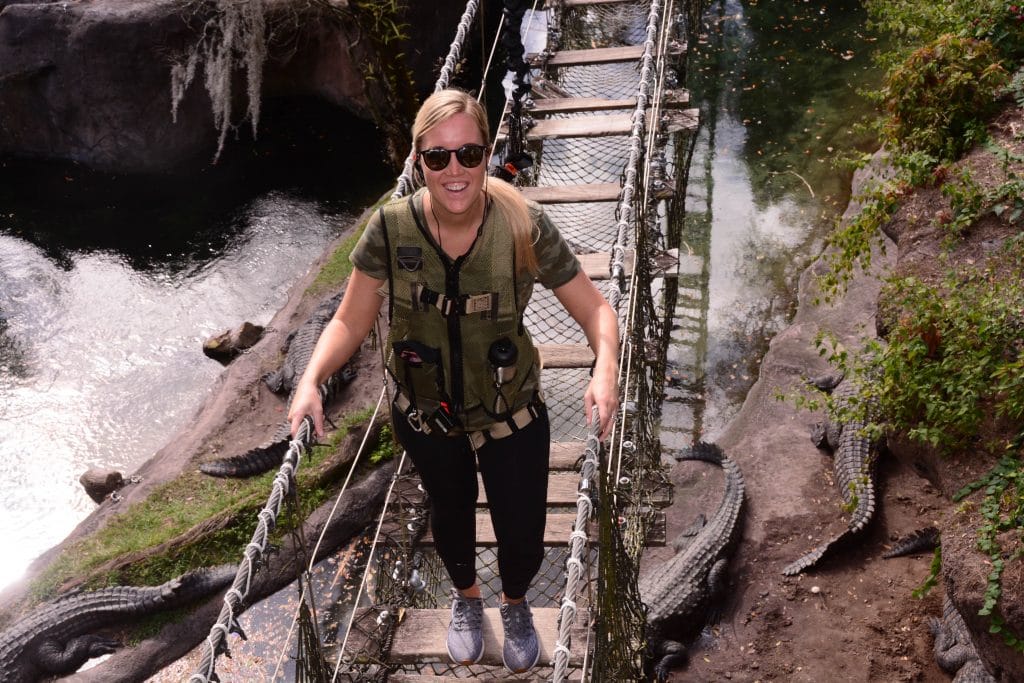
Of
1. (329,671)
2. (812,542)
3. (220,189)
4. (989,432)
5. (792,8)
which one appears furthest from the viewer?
(792,8)

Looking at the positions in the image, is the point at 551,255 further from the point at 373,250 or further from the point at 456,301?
the point at 373,250

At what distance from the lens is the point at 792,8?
473 inches

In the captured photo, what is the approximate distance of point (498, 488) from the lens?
7.17 feet

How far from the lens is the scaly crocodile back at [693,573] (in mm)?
5023

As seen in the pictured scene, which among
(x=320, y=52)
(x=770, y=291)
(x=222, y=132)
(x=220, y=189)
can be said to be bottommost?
(x=770, y=291)

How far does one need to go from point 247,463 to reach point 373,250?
4668 mm

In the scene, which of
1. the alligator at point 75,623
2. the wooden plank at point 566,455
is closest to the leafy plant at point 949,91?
the wooden plank at point 566,455

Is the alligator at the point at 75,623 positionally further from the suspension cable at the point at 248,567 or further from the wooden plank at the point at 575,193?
the suspension cable at the point at 248,567

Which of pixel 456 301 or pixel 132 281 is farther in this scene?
pixel 132 281

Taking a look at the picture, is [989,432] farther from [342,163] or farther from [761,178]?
[342,163]

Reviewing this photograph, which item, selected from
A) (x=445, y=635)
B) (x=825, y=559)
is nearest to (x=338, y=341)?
(x=445, y=635)

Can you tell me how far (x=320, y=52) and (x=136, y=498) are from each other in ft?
21.6

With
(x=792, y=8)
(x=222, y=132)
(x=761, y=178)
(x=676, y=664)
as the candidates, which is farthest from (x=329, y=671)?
(x=792, y=8)

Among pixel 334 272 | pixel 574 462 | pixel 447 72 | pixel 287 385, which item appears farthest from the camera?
pixel 334 272
